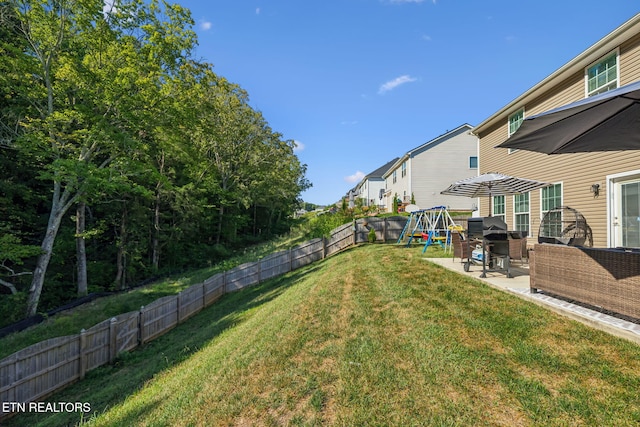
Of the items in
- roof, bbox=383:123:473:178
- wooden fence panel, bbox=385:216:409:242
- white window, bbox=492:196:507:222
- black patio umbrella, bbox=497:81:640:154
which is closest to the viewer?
black patio umbrella, bbox=497:81:640:154

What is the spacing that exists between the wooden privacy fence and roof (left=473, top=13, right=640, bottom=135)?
30.5ft

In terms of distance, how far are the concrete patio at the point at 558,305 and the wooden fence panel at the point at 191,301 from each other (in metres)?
7.43

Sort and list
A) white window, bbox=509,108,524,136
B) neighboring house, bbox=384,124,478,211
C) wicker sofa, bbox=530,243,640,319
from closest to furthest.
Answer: wicker sofa, bbox=530,243,640,319 → white window, bbox=509,108,524,136 → neighboring house, bbox=384,124,478,211

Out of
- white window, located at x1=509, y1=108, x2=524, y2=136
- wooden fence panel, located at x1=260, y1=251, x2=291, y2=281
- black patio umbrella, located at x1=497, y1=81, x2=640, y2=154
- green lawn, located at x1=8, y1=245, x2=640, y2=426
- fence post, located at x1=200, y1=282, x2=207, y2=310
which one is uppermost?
white window, located at x1=509, y1=108, x2=524, y2=136

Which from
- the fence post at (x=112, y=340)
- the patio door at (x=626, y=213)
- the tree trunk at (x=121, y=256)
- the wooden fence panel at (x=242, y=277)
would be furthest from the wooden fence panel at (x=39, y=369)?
the patio door at (x=626, y=213)

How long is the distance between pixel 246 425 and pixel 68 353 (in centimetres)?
505

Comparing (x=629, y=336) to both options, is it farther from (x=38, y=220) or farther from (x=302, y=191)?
(x=302, y=191)

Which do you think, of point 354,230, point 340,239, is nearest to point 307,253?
point 340,239

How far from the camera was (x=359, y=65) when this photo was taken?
40.1 ft

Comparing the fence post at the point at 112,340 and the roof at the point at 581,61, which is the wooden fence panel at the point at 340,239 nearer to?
the roof at the point at 581,61

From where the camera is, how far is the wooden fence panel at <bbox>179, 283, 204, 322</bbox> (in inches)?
331

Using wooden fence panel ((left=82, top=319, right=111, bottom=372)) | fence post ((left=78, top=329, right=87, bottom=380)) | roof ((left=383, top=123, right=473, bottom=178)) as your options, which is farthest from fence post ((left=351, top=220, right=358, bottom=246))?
roof ((left=383, top=123, right=473, bottom=178))

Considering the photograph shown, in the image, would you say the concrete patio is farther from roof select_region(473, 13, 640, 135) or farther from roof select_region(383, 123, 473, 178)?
roof select_region(383, 123, 473, 178)

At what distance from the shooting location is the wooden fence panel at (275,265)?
459 inches
